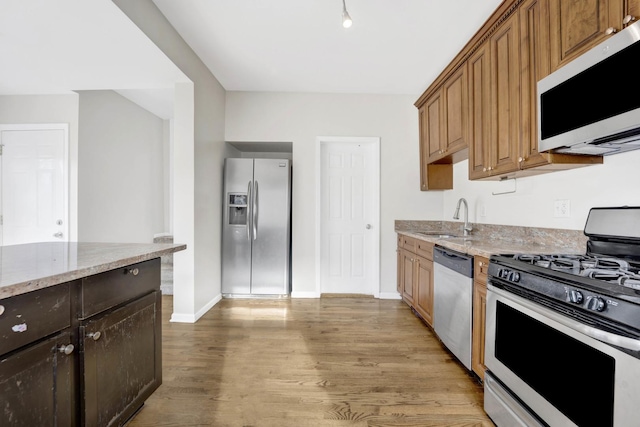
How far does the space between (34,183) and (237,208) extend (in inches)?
90.6

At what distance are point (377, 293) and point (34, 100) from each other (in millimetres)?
4773

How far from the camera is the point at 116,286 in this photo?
1317 millimetres

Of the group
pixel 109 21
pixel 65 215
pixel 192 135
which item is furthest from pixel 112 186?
pixel 109 21

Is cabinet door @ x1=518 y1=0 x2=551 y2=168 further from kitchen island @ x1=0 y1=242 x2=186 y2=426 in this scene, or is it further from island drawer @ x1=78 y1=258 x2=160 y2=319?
island drawer @ x1=78 y1=258 x2=160 y2=319

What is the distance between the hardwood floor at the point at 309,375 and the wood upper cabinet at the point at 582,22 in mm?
2086

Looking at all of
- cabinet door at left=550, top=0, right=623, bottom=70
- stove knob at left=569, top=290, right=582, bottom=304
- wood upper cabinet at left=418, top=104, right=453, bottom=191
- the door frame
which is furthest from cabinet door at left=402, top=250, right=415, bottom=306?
cabinet door at left=550, top=0, right=623, bottom=70

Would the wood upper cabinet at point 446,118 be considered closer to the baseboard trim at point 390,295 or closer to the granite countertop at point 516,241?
the granite countertop at point 516,241

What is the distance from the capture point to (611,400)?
0.94 m

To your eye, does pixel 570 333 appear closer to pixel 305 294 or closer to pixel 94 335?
pixel 94 335

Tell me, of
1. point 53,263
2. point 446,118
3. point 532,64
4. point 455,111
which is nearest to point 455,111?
point 455,111

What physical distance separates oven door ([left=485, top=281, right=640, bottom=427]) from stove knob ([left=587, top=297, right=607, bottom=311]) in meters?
0.08

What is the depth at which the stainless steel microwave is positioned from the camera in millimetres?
1164

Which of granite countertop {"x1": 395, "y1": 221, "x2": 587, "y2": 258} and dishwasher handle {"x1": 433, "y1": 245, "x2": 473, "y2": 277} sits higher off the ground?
granite countertop {"x1": 395, "y1": 221, "x2": 587, "y2": 258}

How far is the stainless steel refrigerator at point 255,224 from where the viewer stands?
3.55 meters
